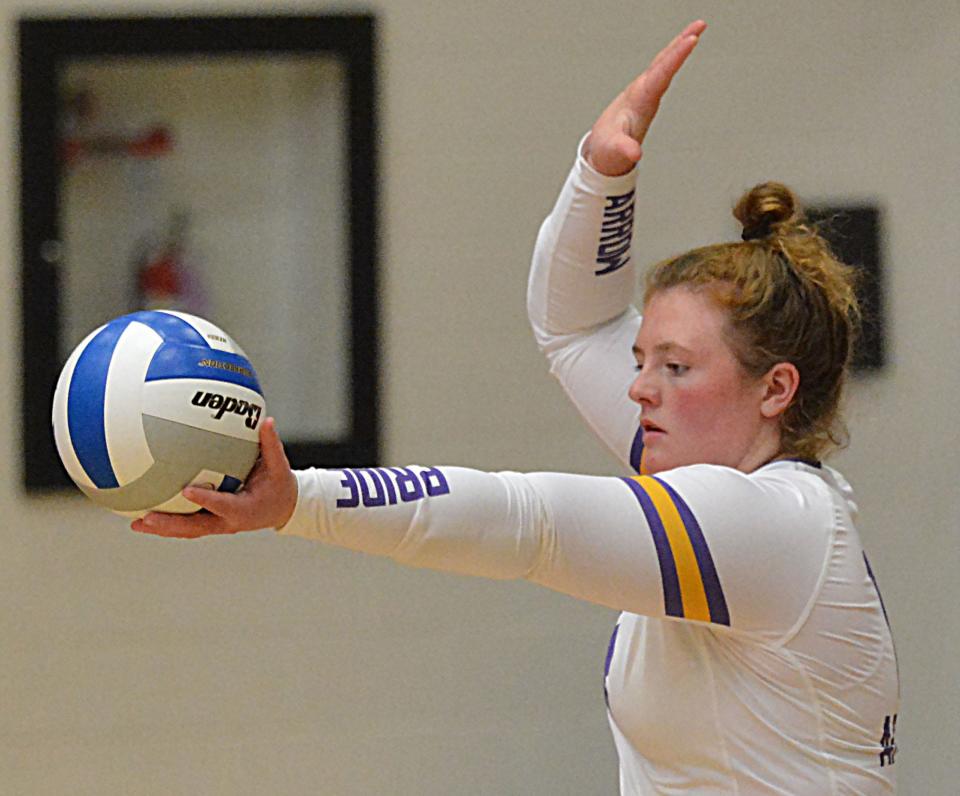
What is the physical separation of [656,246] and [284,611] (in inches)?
52.9

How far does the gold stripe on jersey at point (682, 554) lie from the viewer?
1.39 meters

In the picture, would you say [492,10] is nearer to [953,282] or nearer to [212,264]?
[212,264]

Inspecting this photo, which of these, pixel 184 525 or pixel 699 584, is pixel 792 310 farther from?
pixel 184 525

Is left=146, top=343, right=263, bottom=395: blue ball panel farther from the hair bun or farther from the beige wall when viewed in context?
the beige wall

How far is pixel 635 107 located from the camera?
6.16ft

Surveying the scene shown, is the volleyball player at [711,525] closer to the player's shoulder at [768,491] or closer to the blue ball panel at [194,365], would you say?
the player's shoulder at [768,491]

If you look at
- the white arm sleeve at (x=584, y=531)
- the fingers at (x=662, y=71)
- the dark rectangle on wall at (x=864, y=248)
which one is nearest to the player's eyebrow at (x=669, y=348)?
the white arm sleeve at (x=584, y=531)

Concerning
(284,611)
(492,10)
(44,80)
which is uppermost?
(492,10)

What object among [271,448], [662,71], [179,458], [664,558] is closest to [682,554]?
[664,558]

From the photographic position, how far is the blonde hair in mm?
1608

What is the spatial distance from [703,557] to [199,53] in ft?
7.38

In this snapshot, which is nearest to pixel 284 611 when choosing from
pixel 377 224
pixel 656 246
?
→ pixel 377 224

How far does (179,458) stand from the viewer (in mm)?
1380

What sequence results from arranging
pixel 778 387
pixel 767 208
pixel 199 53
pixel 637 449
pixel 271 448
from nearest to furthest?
pixel 271 448, pixel 778 387, pixel 767 208, pixel 637 449, pixel 199 53
